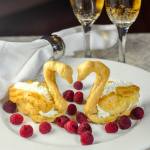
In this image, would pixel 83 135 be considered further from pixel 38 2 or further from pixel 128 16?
pixel 38 2

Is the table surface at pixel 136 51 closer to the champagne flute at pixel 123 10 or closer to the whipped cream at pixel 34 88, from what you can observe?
the champagne flute at pixel 123 10

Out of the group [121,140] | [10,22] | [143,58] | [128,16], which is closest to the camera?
[121,140]

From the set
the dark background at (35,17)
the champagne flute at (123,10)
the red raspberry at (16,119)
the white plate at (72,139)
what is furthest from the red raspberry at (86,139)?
the dark background at (35,17)

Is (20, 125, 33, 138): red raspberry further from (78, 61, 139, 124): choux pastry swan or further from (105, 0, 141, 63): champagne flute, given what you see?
(105, 0, 141, 63): champagne flute

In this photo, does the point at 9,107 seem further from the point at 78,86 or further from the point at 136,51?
the point at 136,51

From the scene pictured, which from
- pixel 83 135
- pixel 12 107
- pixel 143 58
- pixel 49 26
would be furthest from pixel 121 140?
pixel 49 26

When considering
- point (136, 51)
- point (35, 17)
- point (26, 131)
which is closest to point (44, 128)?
point (26, 131)

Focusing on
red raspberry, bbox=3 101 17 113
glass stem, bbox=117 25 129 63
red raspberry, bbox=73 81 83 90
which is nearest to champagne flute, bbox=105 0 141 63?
glass stem, bbox=117 25 129 63
